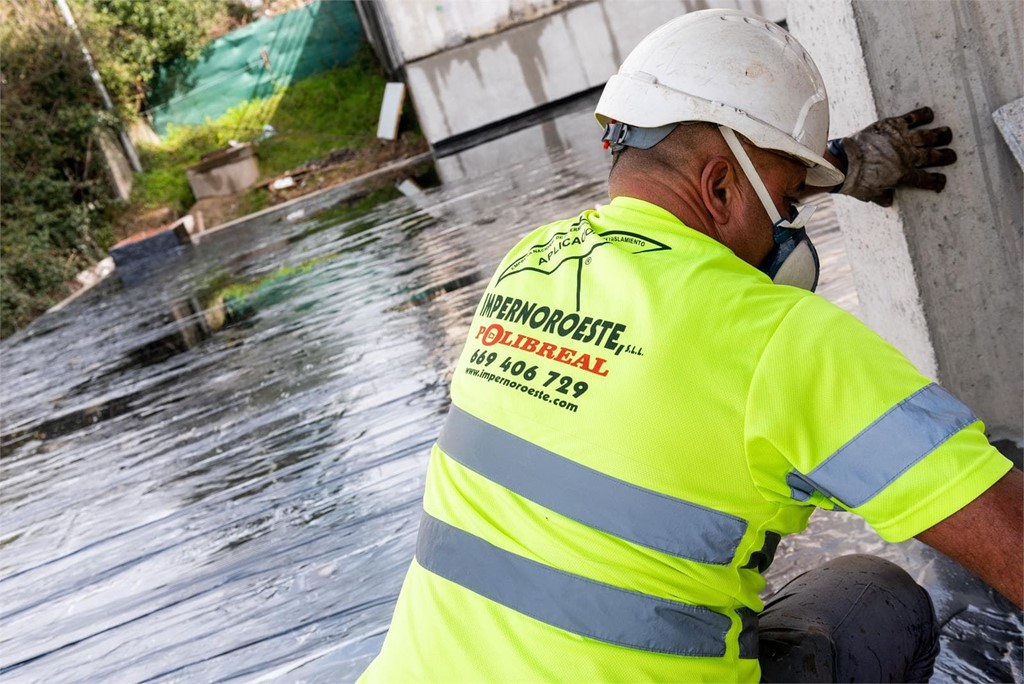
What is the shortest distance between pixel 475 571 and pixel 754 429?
52cm

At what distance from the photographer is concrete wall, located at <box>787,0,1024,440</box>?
2504 millimetres

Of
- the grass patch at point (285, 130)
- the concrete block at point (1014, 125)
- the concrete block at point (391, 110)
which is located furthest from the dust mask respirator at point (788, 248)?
the grass patch at point (285, 130)

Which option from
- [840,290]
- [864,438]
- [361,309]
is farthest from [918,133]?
[361,309]

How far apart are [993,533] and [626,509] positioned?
1.65 feet

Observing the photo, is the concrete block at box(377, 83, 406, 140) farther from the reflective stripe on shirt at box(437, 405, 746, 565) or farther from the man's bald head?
the reflective stripe on shirt at box(437, 405, 746, 565)

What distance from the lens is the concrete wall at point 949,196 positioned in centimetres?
250

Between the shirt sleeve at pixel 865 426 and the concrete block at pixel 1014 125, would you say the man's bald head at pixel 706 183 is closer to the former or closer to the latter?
the shirt sleeve at pixel 865 426

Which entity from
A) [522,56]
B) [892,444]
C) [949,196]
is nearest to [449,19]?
[522,56]

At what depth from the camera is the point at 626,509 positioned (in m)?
1.45

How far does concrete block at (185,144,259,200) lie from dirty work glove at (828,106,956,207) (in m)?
20.4

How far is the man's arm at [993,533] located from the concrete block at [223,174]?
2159 cm

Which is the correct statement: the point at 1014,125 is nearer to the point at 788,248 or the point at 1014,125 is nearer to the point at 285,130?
the point at 788,248

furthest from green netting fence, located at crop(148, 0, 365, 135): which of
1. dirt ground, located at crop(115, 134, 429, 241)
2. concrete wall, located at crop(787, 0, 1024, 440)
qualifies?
concrete wall, located at crop(787, 0, 1024, 440)

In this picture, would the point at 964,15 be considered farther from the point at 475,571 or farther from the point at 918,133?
the point at 475,571
